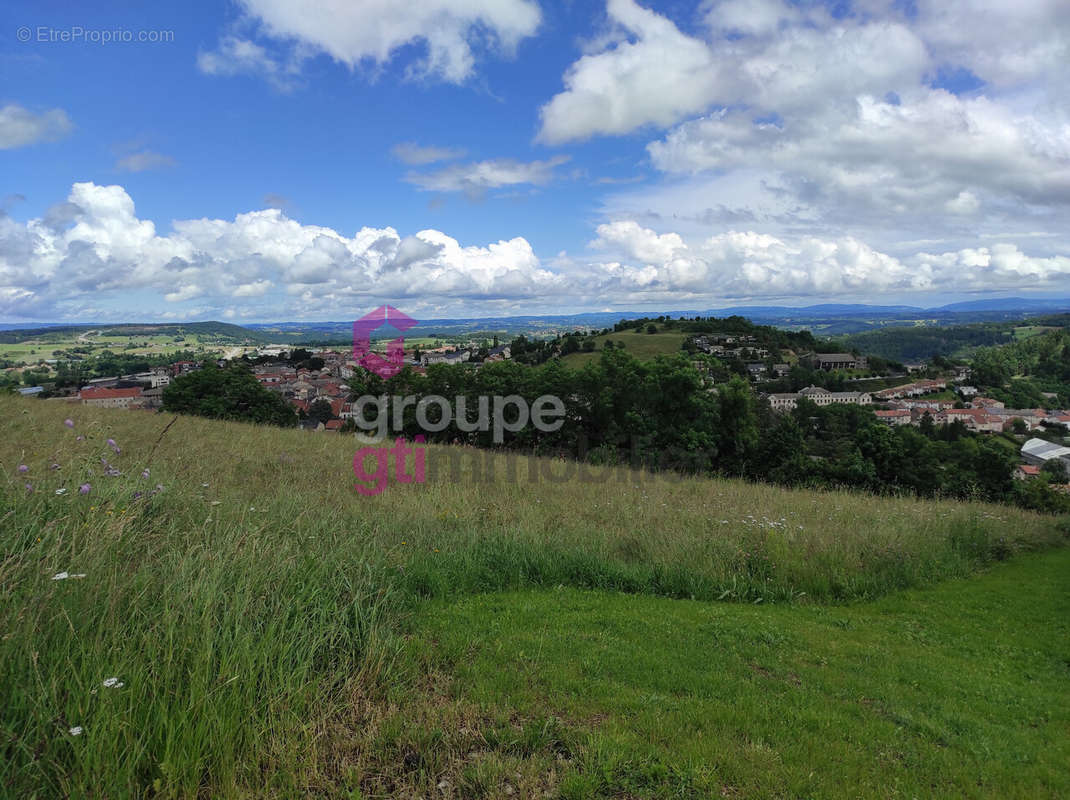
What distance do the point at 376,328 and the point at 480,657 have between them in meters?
6.06

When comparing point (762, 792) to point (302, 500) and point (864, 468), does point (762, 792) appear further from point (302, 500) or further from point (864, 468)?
point (864, 468)

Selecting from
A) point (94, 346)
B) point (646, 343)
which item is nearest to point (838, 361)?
point (646, 343)

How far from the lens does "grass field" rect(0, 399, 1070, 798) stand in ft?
8.21

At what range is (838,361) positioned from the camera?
76.2 metres

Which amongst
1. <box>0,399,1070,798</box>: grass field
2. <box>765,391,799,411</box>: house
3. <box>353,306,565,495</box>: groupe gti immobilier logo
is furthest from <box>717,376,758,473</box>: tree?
<box>765,391,799,411</box>: house

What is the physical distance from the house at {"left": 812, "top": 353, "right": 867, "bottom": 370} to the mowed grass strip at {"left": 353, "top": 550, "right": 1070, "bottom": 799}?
76.8 m

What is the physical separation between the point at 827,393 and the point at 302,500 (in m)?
63.9

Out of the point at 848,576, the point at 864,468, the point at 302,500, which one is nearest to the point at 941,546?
the point at 848,576

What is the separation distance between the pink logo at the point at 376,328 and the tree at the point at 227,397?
1790cm

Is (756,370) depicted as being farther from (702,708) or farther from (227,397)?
(702,708)

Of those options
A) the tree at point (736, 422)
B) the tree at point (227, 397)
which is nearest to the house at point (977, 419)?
the tree at point (736, 422)

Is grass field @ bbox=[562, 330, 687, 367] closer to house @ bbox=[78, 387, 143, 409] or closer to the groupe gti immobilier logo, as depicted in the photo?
the groupe gti immobilier logo

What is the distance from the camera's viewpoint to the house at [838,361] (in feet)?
242

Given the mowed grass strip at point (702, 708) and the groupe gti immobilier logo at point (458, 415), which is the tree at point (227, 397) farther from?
the mowed grass strip at point (702, 708)
